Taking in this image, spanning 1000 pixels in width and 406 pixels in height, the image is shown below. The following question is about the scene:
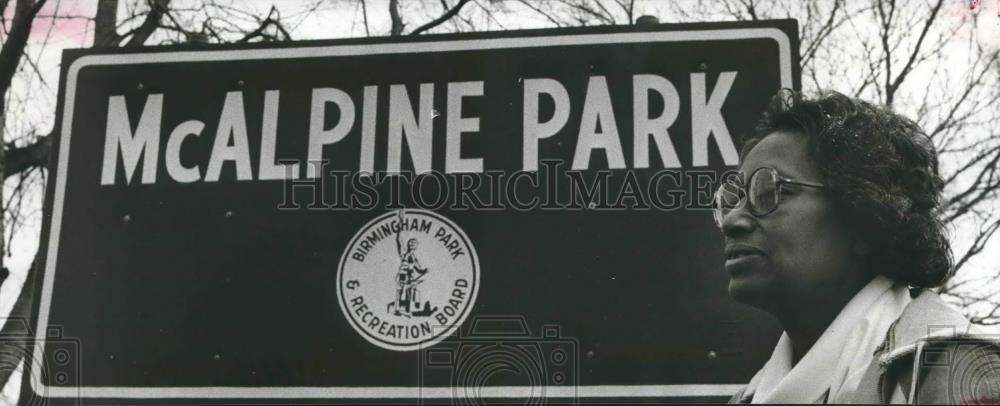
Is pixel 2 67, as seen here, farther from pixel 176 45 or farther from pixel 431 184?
pixel 431 184

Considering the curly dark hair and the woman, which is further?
the curly dark hair

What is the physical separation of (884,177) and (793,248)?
250 mm

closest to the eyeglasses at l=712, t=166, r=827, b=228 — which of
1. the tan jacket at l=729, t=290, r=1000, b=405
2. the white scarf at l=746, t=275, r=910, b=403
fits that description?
the white scarf at l=746, t=275, r=910, b=403

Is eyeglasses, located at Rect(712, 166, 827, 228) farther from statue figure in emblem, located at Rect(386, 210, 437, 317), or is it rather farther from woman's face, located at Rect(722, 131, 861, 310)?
statue figure in emblem, located at Rect(386, 210, 437, 317)

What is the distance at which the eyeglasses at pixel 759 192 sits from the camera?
8.12ft

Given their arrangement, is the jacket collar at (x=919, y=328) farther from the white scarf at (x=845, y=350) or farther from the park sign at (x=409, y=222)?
the park sign at (x=409, y=222)

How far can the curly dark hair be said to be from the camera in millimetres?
2418

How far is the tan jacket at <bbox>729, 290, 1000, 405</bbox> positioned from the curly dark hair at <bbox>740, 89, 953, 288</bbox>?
0.23 meters

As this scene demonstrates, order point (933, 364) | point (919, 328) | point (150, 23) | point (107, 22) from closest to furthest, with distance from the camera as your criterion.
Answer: point (933, 364) → point (919, 328) → point (107, 22) → point (150, 23)

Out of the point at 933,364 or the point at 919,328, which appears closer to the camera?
the point at 933,364

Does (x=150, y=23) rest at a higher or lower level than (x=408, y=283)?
higher

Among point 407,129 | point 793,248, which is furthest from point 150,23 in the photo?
point 793,248

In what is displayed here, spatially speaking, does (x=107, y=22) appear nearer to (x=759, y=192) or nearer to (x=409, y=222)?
(x=409, y=222)

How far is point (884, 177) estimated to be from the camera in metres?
2.45
